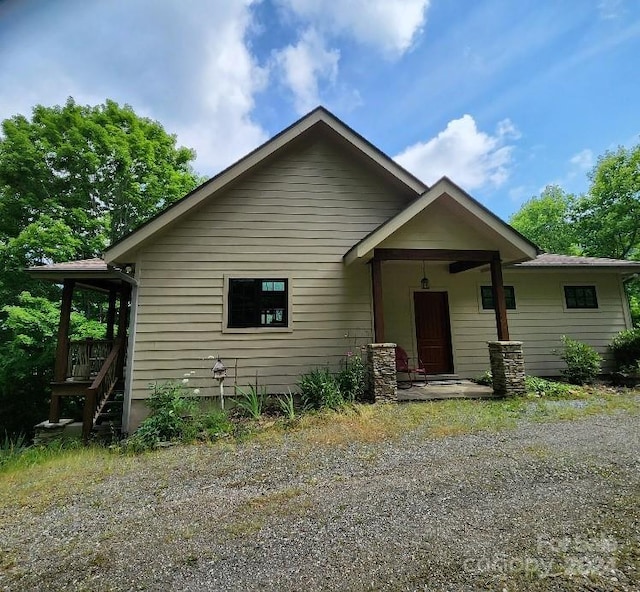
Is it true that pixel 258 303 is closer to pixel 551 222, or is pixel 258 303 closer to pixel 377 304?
pixel 377 304

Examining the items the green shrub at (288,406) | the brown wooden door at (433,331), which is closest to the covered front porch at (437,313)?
the brown wooden door at (433,331)

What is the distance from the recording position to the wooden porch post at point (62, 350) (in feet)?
21.8

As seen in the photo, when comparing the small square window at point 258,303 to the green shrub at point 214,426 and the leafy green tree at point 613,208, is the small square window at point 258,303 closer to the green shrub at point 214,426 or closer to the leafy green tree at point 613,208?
the green shrub at point 214,426

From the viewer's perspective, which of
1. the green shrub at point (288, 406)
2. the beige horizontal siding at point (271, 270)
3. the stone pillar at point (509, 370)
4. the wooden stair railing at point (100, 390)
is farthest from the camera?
the beige horizontal siding at point (271, 270)

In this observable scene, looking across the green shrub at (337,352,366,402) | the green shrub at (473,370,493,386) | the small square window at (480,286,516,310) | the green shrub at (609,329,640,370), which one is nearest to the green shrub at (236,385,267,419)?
the green shrub at (337,352,366,402)

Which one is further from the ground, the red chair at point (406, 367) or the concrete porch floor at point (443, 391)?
the red chair at point (406, 367)

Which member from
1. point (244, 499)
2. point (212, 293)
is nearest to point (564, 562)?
point (244, 499)

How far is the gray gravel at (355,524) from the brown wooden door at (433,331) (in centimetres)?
419

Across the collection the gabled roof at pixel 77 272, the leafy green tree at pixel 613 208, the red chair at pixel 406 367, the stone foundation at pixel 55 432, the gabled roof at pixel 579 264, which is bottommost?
the stone foundation at pixel 55 432

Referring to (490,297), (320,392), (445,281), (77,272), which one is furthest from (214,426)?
(490,297)

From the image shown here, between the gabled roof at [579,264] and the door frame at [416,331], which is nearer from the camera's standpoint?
the door frame at [416,331]

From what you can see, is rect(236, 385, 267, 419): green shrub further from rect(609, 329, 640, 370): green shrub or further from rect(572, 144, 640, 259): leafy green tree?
rect(572, 144, 640, 259): leafy green tree

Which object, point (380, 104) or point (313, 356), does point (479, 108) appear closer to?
point (380, 104)

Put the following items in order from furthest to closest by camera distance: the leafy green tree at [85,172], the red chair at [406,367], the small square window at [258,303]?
the leafy green tree at [85,172] < the red chair at [406,367] < the small square window at [258,303]
